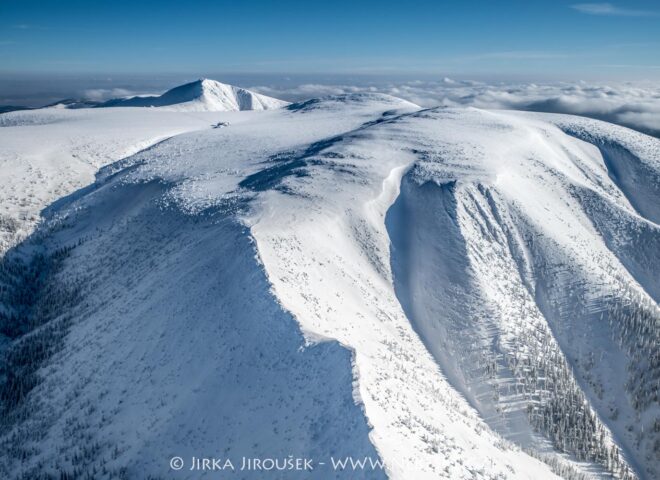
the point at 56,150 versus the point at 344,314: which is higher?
the point at 56,150

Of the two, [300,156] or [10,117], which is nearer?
[300,156]

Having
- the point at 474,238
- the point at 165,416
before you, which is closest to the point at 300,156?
the point at 474,238

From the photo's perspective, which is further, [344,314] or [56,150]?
[56,150]

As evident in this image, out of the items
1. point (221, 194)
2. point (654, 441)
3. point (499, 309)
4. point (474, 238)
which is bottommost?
point (654, 441)

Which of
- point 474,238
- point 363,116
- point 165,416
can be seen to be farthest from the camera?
point 363,116

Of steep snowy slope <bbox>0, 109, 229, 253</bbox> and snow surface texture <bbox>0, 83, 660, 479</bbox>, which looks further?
steep snowy slope <bbox>0, 109, 229, 253</bbox>

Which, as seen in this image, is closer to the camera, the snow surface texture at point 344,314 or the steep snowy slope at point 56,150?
the snow surface texture at point 344,314

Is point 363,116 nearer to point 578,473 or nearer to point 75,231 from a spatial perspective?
point 75,231

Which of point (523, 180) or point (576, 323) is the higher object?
point (523, 180)
